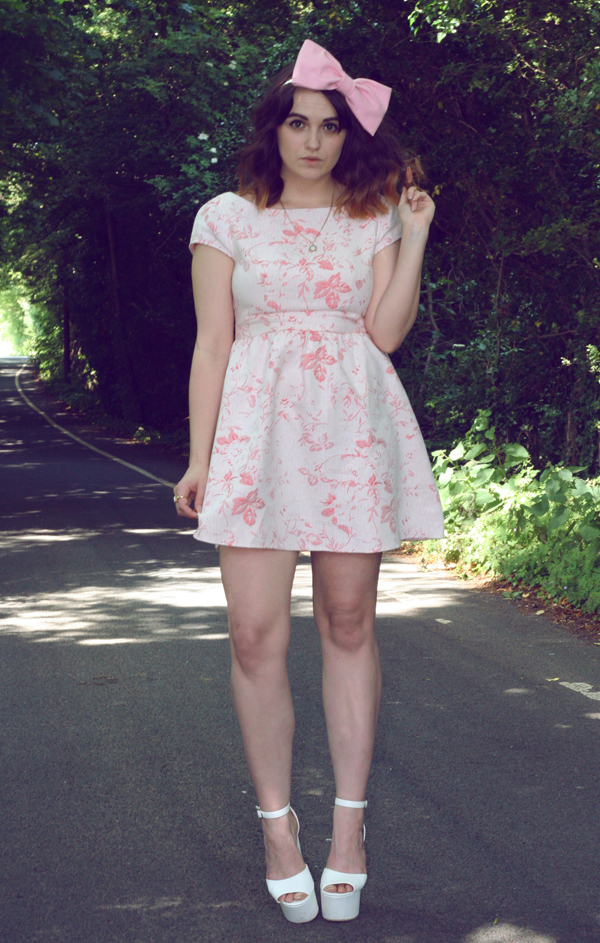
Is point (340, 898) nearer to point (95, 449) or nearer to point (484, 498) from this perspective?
point (484, 498)

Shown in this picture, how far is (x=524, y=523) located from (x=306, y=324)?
5.16 m

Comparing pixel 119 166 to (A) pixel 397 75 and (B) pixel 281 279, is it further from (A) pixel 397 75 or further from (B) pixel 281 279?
(B) pixel 281 279

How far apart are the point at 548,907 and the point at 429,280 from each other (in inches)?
347

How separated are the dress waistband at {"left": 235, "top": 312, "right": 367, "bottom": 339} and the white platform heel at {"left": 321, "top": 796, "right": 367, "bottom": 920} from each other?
1.38 meters

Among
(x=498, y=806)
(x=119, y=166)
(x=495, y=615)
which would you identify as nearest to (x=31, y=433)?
(x=119, y=166)

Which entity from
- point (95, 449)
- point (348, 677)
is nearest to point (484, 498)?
point (348, 677)

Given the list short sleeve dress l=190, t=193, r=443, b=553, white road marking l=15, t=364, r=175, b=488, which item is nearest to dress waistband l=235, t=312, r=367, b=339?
short sleeve dress l=190, t=193, r=443, b=553

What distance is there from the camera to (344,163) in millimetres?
2775

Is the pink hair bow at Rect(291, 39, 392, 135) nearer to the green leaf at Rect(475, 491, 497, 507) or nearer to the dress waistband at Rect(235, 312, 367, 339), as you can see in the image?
the dress waistband at Rect(235, 312, 367, 339)

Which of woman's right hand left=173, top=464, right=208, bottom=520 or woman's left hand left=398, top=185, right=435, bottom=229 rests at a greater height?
woman's left hand left=398, top=185, right=435, bottom=229

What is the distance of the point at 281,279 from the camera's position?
8.76ft

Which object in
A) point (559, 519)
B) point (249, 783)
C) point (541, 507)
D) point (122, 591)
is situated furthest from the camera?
point (541, 507)

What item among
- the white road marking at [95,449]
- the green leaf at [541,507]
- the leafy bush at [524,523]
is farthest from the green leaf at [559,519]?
the white road marking at [95,449]

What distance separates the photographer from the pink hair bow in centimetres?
271
